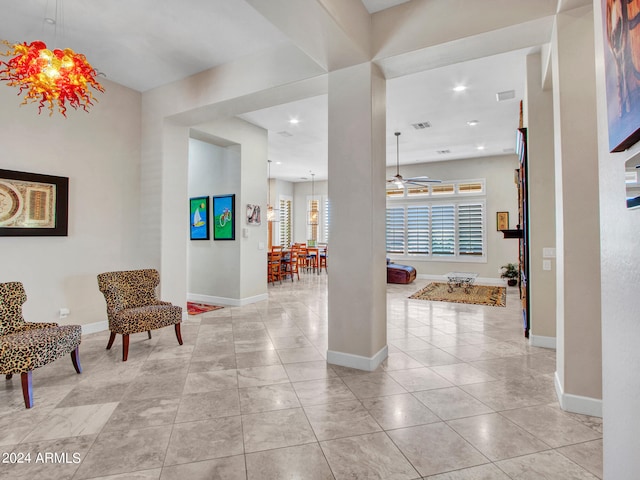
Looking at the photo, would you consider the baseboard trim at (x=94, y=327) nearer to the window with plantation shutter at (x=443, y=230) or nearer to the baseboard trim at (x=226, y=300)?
the baseboard trim at (x=226, y=300)

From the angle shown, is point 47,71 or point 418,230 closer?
point 47,71

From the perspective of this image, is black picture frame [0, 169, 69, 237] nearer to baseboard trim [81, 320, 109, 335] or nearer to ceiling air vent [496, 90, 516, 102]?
baseboard trim [81, 320, 109, 335]

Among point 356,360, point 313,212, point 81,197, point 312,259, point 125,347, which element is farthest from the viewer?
point 313,212

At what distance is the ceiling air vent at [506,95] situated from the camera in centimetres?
503

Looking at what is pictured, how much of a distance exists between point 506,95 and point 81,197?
6.25 m

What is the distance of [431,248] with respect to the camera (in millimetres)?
9969

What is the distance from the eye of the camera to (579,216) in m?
2.43

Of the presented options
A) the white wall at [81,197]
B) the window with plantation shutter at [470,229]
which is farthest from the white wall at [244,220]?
the window with plantation shutter at [470,229]

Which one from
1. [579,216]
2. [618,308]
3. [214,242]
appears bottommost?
[618,308]

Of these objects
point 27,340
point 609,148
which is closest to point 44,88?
point 27,340

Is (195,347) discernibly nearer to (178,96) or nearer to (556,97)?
(178,96)

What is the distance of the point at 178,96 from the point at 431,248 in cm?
778

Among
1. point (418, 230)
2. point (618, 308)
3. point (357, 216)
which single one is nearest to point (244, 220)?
point (357, 216)

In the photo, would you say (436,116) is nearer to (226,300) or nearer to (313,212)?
(226,300)
